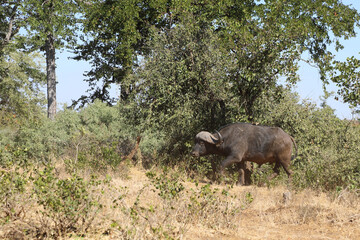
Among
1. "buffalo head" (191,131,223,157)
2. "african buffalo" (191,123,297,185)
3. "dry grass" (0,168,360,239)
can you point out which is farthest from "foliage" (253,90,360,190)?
"dry grass" (0,168,360,239)

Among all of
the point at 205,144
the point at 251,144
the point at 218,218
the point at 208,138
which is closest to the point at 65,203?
the point at 218,218

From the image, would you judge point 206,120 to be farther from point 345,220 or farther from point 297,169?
point 345,220

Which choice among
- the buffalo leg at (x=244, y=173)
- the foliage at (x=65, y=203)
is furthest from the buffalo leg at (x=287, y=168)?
the foliage at (x=65, y=203)

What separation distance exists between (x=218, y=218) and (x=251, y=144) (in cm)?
561

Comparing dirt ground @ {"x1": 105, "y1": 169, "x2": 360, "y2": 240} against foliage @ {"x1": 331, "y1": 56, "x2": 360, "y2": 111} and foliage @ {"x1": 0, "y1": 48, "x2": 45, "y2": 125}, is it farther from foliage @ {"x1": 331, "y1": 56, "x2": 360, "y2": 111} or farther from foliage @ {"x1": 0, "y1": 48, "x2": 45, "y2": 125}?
foliage @ {"x1": 0, "y1": 48, "x2": 45, "y2": 125}

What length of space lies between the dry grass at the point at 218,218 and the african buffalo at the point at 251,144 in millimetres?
2807

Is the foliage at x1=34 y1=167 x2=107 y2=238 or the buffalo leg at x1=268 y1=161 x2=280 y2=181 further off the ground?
the buffalo leg at x1=268 y1=161 x2=280 y2=181

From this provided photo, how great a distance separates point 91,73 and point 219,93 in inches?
531

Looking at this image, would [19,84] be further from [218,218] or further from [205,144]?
[218,218]

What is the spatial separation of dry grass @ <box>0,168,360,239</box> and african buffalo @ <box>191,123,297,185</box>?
281cm

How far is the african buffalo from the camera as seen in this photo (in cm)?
1301

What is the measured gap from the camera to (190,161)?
1549cm

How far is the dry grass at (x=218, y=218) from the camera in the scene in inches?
266

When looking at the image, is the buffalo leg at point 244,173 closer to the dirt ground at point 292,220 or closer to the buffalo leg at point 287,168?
the buffalo leg at point 287,168
